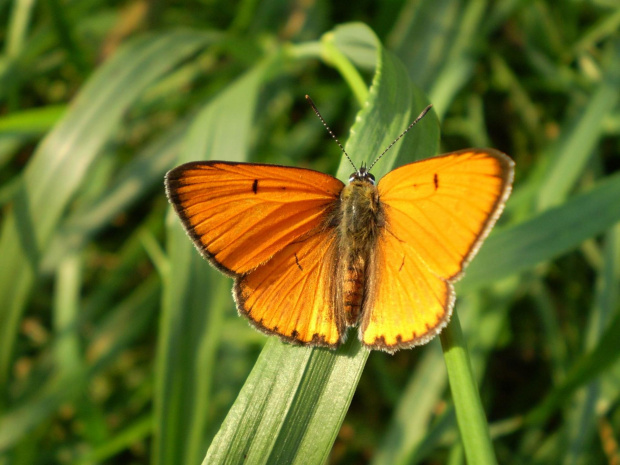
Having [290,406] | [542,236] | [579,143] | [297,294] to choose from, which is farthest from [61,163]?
[579,143]

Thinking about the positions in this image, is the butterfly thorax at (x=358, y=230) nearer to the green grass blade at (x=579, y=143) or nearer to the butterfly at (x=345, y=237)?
the butterfly at (x=345, y=237)

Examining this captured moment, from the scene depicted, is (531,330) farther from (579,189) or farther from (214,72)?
(214,72)

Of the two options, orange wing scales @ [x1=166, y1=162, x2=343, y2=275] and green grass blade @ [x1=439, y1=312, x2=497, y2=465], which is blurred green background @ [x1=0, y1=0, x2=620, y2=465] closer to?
orange wing scales @ [x1=166, y1=162, x2=343, y2=275]

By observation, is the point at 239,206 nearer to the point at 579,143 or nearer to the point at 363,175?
the point at 363,175

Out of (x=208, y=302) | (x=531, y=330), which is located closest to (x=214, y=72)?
(x=208, y=302)

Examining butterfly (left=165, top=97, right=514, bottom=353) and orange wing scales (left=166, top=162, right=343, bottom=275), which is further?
orange wing scales (left=166, top=162, right=343, bottom=275)

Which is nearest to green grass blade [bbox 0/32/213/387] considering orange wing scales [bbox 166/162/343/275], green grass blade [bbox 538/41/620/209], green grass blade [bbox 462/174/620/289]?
orange wing scales [bbox 166/162/343/275]
